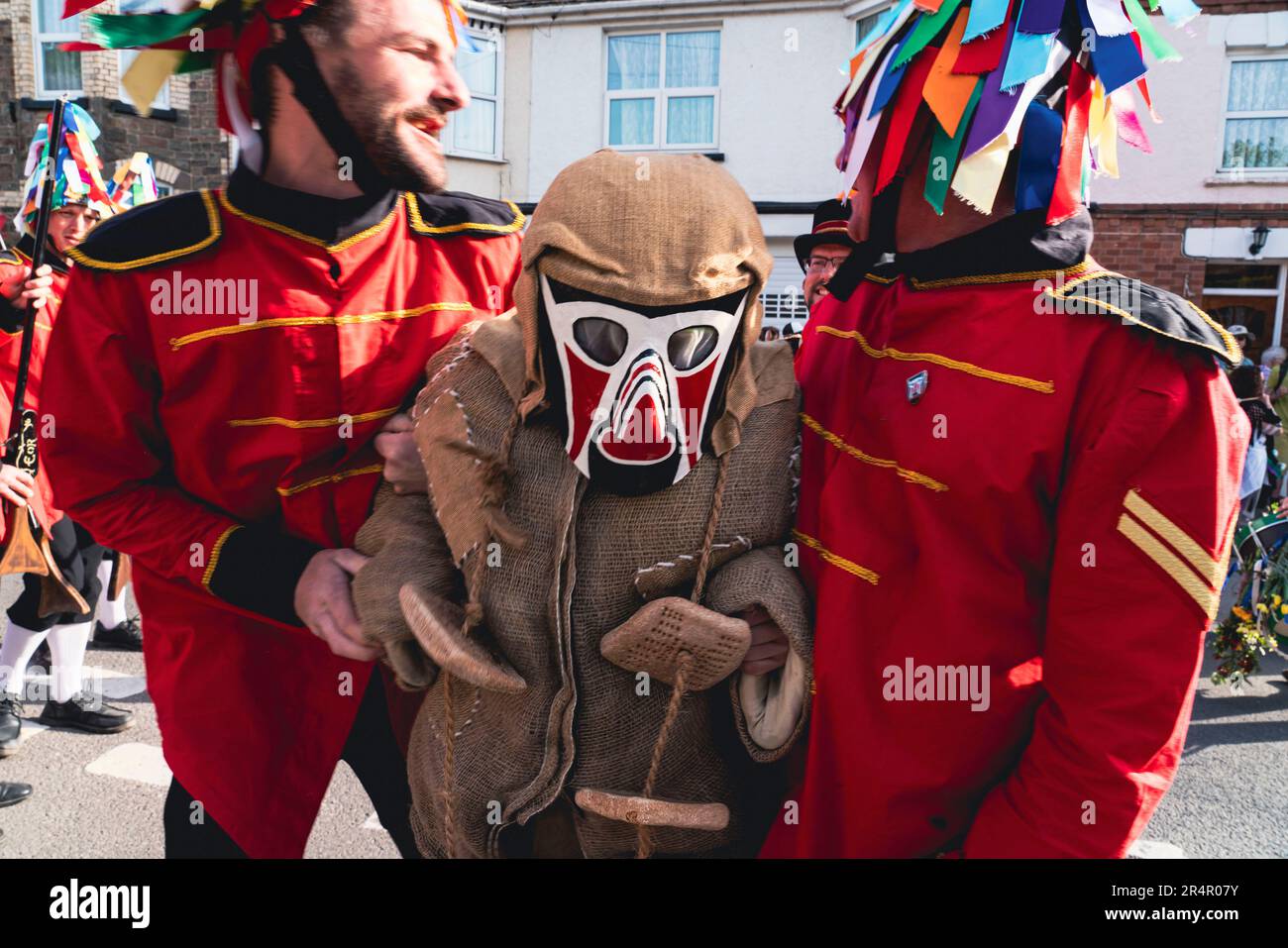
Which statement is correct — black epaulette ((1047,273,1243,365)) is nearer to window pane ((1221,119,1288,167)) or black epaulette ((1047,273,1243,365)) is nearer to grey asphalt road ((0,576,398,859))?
grey asphalt road ((0,576,398,859))

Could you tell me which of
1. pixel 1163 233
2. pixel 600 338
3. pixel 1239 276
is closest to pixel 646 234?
pixel 600 338

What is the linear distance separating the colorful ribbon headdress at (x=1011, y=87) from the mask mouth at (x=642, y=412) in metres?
0.58

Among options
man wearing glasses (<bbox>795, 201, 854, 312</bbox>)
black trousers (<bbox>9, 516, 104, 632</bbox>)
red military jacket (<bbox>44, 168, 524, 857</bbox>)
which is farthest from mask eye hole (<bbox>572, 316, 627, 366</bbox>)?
black trousers (<bbox>9, 516, 104, 632</bbox>)

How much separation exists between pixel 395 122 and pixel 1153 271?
468 inches

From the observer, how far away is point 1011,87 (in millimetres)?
1526

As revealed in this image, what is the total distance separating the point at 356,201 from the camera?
1.91 meters

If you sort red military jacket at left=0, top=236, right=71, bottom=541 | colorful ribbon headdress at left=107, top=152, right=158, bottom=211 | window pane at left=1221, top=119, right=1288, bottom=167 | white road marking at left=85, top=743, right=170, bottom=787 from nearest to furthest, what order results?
white road marking at left=85, top=743, right=170, bottom=787, red military jacket at left=0, top=236, right=71, bottom=541, colorful ribbon headdress at left=107, top=152, right=158, bottom=211, window pane at left=1221, top=119, right=1288, bottom=167

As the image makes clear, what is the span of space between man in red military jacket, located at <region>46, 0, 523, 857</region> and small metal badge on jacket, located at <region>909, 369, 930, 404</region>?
0.91 meters

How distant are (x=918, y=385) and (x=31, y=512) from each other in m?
3.92

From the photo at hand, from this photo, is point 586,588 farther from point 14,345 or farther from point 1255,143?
point 1255,143

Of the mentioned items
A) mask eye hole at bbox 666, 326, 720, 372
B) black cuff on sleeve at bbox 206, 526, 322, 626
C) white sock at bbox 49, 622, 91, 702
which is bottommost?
white sock at bbox 49, 622, 91, 702

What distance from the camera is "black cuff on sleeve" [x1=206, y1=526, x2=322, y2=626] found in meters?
1.80

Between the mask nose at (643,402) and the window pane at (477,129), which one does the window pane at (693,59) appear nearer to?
the window pane at (477,129)
